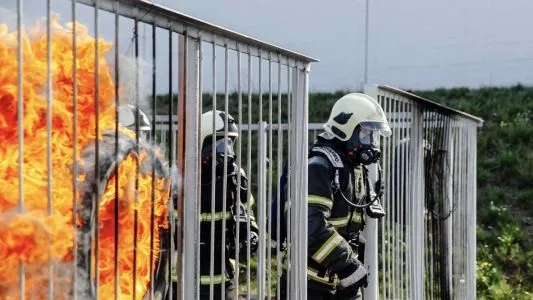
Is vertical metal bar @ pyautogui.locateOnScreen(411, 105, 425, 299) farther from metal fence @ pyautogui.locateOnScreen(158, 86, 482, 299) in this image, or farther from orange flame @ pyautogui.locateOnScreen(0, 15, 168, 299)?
orange flame @ pyautogui.locateOnScreen(0, 15, 168, 299)

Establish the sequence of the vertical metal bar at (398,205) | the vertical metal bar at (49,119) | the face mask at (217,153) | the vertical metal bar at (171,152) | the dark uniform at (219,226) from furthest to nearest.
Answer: the vertical metal bar at (398,205) → the dark uniform at (219,226) → the face mask at (217,153) → the vertical metal bar at (171,152) → the vertical metal bar at (49,119)

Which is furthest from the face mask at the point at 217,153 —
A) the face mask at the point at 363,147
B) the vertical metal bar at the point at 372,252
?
the vertical metal bar at the point at 372,252

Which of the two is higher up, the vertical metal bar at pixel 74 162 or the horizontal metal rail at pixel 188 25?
the horizontal metal rail at pixel 188 25

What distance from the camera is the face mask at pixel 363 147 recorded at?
522cm

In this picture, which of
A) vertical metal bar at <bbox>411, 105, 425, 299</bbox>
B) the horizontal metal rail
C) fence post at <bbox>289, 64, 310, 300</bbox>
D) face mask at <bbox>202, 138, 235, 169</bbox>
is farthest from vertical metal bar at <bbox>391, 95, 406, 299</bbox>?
the horizontal metal rail

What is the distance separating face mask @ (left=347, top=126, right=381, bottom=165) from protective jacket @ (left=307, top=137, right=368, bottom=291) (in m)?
0.06

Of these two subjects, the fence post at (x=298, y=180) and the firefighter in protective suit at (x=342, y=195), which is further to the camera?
the firefighter in protective suit at (x=342, y=195)

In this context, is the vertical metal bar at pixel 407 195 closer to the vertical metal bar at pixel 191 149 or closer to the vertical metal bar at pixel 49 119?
the vertical metal bar at pixel 191 149

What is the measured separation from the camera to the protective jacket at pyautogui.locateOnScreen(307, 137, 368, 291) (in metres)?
4.83

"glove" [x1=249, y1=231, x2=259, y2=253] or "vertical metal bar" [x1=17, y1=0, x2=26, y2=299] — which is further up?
"vertical metal bar" [x1=17, y1=0, x2=26, y2=299]

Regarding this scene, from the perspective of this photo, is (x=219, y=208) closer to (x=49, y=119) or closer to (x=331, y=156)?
(x=331, y=156)

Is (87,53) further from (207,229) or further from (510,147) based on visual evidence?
(510,147)

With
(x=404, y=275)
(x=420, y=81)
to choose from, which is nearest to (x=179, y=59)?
(x=404, y=275)

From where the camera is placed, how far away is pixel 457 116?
802cm
